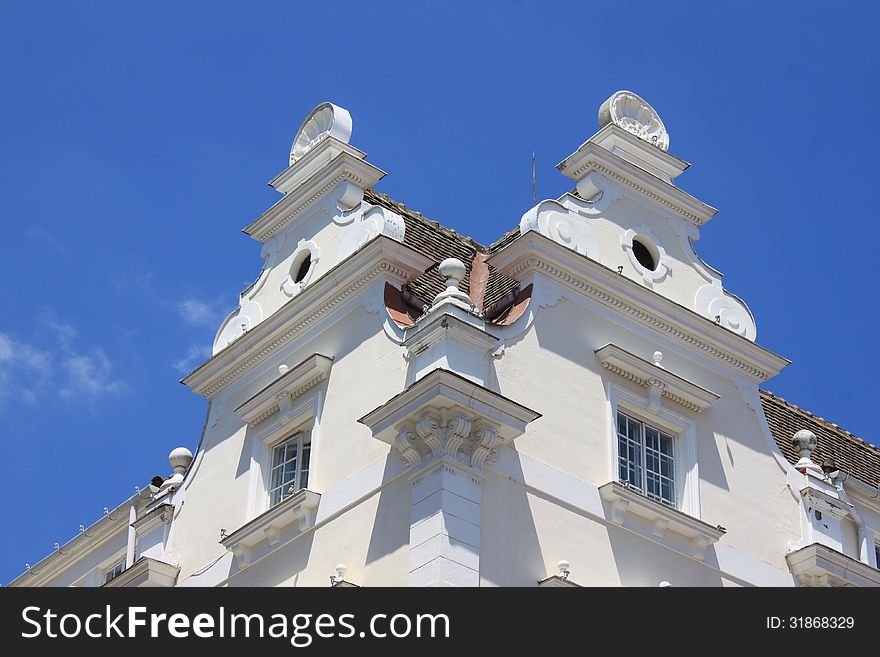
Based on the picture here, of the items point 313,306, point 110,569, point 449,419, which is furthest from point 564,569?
point 110,569

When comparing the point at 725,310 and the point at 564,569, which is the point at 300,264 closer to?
the point at 725,310

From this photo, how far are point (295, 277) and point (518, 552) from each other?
810cm

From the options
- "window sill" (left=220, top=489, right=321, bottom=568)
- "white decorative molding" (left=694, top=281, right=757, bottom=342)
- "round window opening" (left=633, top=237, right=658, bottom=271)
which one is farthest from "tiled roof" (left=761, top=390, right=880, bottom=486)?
"window sill" (left=220, top=489, right=321, bottom=568)

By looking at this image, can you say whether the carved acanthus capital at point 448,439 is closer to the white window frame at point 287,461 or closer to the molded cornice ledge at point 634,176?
the white window frame at point 287,461

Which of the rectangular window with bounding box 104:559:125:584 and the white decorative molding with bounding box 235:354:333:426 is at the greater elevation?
the white decorative molding with bounding box 235:354:333:426

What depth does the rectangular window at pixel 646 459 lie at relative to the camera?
3052 centimetres

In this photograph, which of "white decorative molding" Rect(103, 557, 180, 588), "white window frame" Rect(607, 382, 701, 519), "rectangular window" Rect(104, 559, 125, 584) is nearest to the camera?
"white window frame" Rect(607, 382, 701, 519)

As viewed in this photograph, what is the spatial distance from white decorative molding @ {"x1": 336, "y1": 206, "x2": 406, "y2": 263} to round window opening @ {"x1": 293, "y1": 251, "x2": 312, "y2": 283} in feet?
3.50

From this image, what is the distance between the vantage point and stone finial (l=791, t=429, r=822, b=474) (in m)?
33.5

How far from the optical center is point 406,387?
28891 millimetres

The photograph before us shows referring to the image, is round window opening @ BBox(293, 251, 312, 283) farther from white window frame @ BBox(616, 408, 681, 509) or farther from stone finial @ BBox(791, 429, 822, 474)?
stone finial @ BBox(791, 429, 822, 474)

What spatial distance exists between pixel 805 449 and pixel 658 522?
505 centimetres
